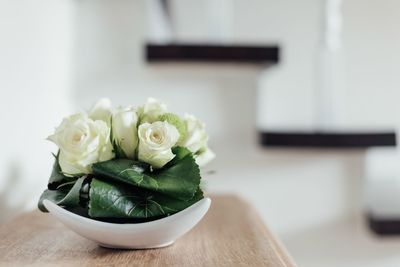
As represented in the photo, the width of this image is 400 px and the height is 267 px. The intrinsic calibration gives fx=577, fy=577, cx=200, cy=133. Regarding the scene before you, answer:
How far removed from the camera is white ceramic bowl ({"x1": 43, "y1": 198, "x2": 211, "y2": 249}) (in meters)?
0.76

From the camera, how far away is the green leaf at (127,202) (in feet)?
2.47

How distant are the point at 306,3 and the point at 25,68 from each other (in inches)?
37.9

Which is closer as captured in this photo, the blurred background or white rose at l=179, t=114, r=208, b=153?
white rose at l=179, t=114, r=208, b=153

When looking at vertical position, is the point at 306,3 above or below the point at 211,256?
above

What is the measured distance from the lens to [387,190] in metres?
1.72

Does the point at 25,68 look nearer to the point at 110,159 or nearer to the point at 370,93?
the point at 110,159

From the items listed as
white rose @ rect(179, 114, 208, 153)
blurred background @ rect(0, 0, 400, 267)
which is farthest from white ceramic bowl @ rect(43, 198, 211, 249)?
blurred background @ rect(0, 0, 400, 267)

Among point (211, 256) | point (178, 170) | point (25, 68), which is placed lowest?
point (211, 256)

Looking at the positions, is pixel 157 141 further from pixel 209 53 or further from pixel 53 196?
pixel 209 53

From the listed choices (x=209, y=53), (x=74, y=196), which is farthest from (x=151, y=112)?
(x=209, y=53)

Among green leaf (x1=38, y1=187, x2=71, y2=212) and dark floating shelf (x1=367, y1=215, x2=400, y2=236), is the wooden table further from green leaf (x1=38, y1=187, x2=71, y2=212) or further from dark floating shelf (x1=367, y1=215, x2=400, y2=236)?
dark floating shelf (x1=367, y1=215, x2=400, y2=236)

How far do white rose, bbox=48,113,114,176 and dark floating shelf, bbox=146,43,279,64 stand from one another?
744 millimetres

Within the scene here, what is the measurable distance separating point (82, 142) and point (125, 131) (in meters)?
0.07

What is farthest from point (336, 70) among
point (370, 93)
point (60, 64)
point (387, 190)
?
point (60, 64)
